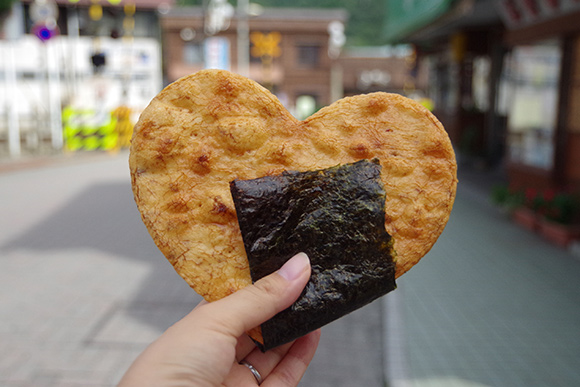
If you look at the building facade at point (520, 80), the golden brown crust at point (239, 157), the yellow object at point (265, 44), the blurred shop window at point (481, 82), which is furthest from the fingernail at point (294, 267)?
the yellow object at point (265, 44)

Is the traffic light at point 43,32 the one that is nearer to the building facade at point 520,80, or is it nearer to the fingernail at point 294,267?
the building facade at point 520,80

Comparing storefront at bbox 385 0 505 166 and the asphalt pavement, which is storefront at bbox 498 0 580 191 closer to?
the asphalt pavement

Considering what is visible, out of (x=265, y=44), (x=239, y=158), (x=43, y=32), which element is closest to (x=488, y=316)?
(x=239, y=158)

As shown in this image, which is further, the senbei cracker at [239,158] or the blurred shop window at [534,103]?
the blurred shop window at [534,103]

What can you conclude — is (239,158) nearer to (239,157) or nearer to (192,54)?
(239,157)

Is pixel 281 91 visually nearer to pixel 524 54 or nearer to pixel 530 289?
pixel 524 54
